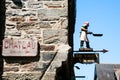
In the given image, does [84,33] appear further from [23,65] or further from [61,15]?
[23,65]

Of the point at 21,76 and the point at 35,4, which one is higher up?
the point at 35,4

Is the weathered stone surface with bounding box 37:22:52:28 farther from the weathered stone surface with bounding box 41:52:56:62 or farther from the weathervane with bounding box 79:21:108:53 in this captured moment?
the weathervane with bounding box 79:21:108:53

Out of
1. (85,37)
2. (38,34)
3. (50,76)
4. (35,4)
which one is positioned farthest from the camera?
(85,37)

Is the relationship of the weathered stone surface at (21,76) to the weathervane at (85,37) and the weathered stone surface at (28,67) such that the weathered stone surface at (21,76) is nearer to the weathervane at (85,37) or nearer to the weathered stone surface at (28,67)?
the weathered stone surface at (28,67)

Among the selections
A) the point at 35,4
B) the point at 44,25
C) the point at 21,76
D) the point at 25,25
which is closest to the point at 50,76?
the point at 21,76

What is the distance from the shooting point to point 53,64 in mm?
6883

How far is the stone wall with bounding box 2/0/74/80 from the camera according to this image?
6879mm

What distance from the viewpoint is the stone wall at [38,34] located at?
22.6ft

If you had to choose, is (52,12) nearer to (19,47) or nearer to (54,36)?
(54,36)

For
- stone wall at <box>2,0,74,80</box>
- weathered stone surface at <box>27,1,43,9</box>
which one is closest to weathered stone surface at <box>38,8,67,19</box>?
stone wall at <box>2,0,74,80</box>

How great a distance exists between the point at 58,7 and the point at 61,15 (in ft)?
0.58

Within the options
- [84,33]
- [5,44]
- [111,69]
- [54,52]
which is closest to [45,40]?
[54,52]

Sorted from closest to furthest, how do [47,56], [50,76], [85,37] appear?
[50,76]
[47,56]
[85,37]

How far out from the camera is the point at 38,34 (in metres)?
7.07
